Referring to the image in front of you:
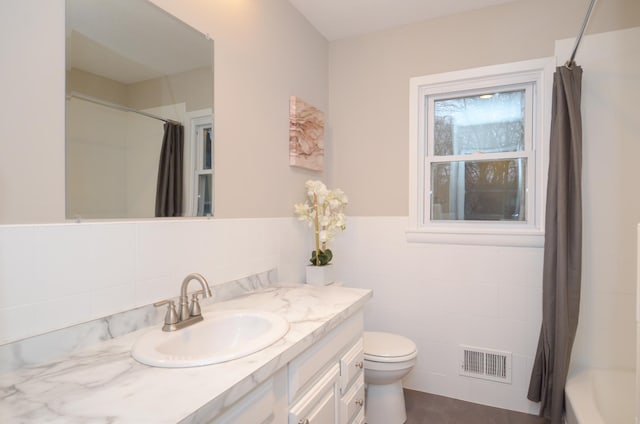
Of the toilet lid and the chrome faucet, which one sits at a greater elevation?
the chrome faucet

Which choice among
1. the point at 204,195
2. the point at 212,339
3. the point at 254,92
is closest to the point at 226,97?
the point at 254,92

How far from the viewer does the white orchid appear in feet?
7.26

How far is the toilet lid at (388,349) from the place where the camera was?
1.95 metres

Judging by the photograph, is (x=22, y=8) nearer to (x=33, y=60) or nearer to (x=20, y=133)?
(x=33, y=60)

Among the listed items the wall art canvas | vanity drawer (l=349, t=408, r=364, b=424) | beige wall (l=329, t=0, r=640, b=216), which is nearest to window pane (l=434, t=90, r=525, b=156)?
beige wall (l=329, t=0, r=640, b=216)

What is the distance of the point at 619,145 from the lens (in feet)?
6.58

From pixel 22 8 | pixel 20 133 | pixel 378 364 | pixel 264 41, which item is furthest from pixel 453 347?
pixel 22 8

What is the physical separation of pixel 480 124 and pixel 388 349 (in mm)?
1594

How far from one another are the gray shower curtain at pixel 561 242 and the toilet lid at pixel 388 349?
0.77 meters

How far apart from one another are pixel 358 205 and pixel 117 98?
69.8 inches

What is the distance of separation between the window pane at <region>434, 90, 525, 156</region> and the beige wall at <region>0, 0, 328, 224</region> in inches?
34.7

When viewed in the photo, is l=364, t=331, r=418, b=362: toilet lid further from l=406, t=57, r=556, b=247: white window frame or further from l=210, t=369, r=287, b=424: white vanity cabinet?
l=210, t=369, r=287, b=424: white vanity cabinet

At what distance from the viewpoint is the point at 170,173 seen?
1411mm

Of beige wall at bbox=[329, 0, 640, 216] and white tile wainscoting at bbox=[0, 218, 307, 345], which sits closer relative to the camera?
white tile wainscoting at bbox=[0, 218, 307, 345]
